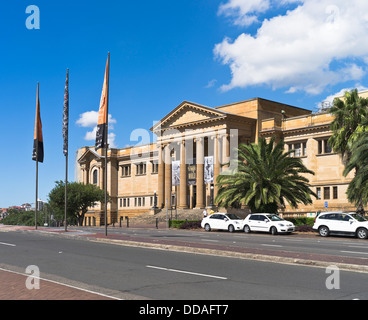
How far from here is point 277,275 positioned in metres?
11.8

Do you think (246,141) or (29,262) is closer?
(29,262)

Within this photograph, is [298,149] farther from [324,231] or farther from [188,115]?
[324,231]

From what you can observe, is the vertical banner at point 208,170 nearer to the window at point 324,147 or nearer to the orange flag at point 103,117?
the window at point 324,147

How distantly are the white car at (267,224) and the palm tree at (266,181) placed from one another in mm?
3448

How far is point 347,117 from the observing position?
40.0 meters

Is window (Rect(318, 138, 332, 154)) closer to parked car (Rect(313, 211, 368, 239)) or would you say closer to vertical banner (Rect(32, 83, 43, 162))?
parked car (Rect(313, 211, 368, 239))

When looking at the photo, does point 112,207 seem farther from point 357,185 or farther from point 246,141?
point 357,185

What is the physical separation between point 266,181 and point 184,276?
29.4 meters

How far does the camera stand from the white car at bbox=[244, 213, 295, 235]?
3416 cm

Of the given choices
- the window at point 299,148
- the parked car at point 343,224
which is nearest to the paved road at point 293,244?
the parked car at point 343,224

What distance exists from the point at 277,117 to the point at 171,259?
47398mm

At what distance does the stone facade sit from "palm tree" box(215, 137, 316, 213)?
11059mm

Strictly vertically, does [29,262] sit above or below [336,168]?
below
